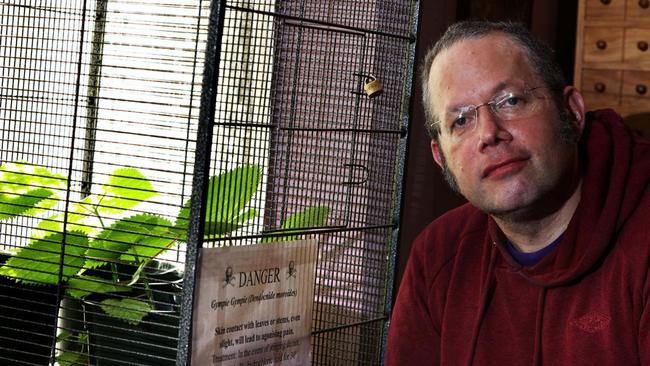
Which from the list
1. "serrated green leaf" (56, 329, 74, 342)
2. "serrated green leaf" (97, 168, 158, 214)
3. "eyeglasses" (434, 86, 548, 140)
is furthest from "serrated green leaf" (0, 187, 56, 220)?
"eyeglasses" (434, 86, 548, 140)

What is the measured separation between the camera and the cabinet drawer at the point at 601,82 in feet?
9.28

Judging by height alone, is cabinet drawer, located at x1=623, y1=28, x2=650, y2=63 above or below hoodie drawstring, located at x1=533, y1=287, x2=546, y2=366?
above

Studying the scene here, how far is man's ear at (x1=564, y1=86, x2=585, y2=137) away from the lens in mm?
1563

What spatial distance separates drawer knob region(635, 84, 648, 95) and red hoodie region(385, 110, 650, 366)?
49.4 inches

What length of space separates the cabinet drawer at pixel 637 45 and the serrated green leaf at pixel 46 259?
1.76 metres

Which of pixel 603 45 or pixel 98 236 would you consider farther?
→ pixel 603 45

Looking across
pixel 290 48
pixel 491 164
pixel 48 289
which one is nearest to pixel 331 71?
pixel 290 48

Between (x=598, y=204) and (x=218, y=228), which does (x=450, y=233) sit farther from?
(x=218, y=228)

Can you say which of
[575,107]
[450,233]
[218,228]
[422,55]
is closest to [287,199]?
[218,228]

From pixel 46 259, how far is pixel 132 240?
18cm

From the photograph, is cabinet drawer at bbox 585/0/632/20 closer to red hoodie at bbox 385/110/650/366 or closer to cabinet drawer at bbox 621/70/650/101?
cabinet drawer at bbox 621/70/650/101

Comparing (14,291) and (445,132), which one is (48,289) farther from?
(445,132)

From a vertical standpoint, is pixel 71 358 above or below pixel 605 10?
below

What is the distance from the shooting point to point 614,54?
2.83 m
